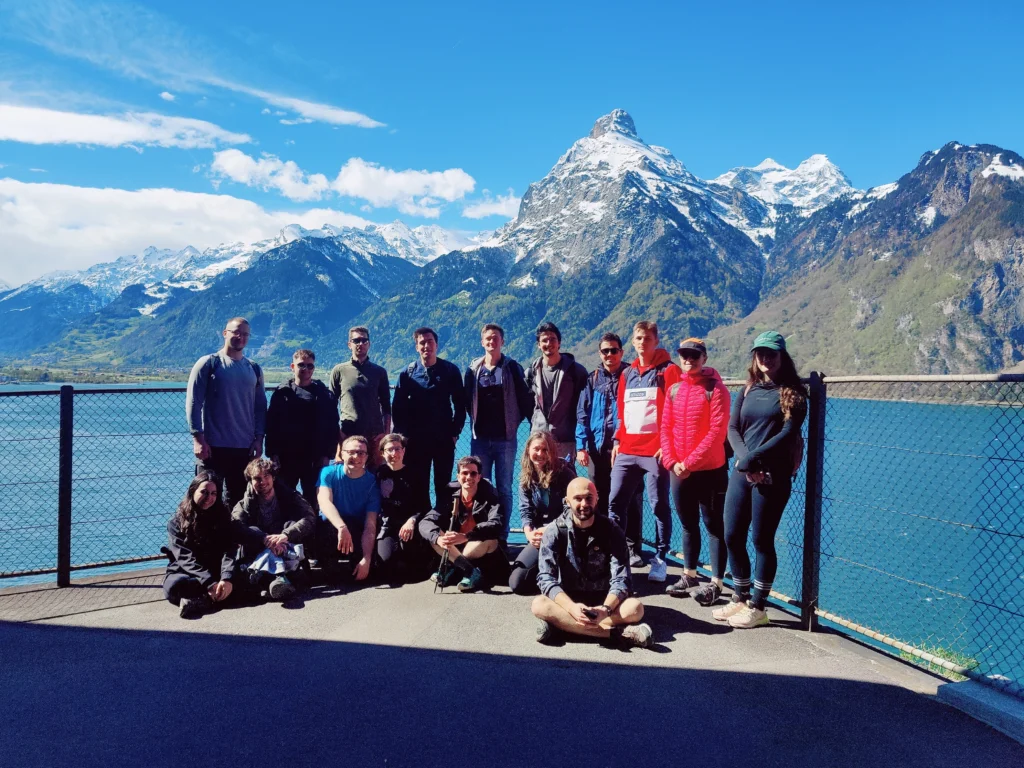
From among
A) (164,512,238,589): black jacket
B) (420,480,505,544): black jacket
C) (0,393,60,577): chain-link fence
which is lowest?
(0,393,60,577): chain-link fence

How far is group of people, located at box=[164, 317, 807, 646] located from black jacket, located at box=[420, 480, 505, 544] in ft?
0.05

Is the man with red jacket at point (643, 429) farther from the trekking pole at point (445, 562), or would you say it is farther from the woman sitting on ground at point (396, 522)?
the woman sitting on ground at point (396, 522)

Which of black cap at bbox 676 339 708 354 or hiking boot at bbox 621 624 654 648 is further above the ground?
black cap at bbox 676 339 708 354

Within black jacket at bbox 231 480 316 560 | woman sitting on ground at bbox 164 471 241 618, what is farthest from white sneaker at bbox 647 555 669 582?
woman sitting on ground at bbox 164 471 241 618

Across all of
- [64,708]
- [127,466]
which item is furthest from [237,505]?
[127,466]

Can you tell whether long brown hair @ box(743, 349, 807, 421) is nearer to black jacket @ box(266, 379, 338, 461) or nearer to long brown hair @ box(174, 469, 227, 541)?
black jacket @ box(266, 379, 338, 461)

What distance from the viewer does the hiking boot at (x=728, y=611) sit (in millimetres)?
5008

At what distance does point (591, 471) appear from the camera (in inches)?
249

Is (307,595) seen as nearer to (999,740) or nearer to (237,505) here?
(237,505)

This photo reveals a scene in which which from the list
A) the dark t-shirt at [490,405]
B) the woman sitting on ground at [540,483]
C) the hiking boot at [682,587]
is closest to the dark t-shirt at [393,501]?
the dark t-shirt at [490,405]

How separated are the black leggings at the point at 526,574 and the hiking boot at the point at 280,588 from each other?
68.2 inches

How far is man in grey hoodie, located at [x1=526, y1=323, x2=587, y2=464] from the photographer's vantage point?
643cm

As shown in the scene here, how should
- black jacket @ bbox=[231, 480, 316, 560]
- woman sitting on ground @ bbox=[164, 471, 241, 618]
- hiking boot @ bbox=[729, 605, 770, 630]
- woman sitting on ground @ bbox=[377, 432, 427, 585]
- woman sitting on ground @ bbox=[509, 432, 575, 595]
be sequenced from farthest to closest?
1. woman sitting on ground @ bbox=[377, 432, 427, 585]
2. woman sitting on ground @ bbox=[509, 432, 575, 595]
3. black jacket @ bbox=[231, 480, 316, 560]
4. woman sitting on ground @ bbox=[164, 471, 241, 618]
5. hiking boot @ bbox=[729, 605, 770, 630]

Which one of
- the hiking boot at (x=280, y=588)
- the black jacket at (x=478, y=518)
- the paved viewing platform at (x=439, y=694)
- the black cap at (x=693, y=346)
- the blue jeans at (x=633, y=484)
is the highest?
the black cap at (x=693, y=346)
